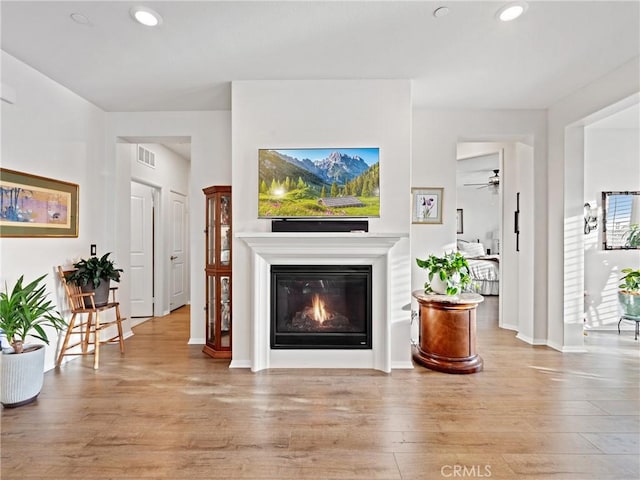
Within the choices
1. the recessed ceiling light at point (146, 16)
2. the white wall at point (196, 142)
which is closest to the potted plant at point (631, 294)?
the white wall at point (196, 142)

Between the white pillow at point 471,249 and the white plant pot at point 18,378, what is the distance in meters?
7.92

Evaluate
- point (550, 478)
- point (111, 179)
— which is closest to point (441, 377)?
point (550, 478)

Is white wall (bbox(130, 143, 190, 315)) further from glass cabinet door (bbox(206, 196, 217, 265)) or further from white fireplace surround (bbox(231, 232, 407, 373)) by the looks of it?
white fireplace surround (bbox(231, 232, 407, 373))

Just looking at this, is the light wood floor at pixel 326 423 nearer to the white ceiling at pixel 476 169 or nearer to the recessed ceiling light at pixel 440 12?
the recessed ceiling light at pixel 440 12

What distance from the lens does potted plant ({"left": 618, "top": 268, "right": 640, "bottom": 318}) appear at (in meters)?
4.12

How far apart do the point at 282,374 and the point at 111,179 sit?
3086 millimetres

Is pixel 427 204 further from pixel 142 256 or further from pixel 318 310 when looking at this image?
pixel 142 256

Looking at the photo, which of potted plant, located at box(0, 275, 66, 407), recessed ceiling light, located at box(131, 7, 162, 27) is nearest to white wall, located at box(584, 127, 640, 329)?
recessed ceiling light, located at box(131, 7, 162, 27)

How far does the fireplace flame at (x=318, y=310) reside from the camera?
10.6 feet

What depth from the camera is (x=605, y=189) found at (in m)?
4.57

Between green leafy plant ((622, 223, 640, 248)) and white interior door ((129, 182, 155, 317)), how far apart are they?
6.75m

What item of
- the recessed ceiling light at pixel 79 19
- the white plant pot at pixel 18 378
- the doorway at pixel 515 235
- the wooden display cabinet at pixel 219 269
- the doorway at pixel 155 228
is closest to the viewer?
the recessed ceiling light at pixel 79 19

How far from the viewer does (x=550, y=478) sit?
1.71 m

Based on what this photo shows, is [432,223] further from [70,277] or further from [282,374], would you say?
[70,277]
